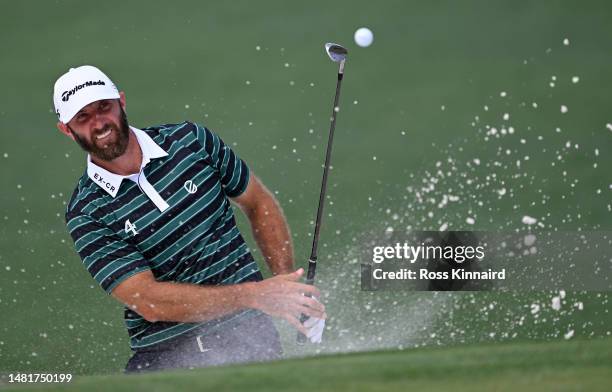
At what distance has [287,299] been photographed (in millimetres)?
3850

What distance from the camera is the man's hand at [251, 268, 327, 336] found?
3822mm

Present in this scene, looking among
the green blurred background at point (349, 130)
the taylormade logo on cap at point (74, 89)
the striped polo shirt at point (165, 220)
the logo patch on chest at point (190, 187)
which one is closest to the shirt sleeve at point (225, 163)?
the striped polo shirt at point (165, 220)

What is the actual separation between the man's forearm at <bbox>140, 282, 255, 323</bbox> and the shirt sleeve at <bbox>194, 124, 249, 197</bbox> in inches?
17.8

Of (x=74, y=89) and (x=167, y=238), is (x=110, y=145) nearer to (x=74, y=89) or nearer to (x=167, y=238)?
(x=74, y=89)

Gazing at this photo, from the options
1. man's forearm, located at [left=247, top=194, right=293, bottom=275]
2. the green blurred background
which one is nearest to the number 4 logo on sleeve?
man's forearm, located at [left=247, top=194, right=293, bottom=275]

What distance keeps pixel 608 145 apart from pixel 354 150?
1.47 meters

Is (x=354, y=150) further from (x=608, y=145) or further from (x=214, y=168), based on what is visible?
(x=214, y=168)

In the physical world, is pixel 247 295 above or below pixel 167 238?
below

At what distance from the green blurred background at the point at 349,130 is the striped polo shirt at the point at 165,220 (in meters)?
1.05

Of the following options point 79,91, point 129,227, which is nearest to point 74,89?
point 79,91

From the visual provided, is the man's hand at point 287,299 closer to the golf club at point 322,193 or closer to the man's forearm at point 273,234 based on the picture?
the golf club at point 322,193

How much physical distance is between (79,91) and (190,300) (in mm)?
802

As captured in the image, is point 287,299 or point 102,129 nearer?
point 287,299

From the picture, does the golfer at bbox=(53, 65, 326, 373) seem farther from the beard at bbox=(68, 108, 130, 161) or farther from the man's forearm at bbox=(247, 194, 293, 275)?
the man's forearm at bbox=(247, 194, 293, 275)
